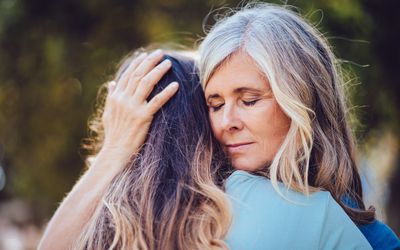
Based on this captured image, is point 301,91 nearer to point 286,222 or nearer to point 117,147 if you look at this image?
point 286,222

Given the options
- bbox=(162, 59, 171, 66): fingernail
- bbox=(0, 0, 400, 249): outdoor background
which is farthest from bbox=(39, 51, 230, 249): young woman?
bbox=(0, 0, 400, 249): outdoor background

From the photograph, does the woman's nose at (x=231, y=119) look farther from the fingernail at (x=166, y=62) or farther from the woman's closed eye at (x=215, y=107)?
the fingernail at (x=166, y=62)

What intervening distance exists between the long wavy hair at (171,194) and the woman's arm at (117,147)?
0.19 feet

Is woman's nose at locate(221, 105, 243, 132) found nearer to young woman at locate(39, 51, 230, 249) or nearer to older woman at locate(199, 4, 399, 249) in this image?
older woman at locate(199, 4, 399, 249)

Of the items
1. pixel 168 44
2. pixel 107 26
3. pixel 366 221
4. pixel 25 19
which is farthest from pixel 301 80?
pixel 25 19

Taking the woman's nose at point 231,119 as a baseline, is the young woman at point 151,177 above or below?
below

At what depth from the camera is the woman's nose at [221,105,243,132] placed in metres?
2.76

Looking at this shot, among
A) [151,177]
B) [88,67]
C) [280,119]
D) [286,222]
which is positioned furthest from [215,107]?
[88,67]

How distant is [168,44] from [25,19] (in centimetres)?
141

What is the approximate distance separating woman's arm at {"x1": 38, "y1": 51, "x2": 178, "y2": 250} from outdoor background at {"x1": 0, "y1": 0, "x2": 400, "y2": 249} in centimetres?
142

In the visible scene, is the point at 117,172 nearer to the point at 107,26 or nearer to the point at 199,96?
the point at 199,96

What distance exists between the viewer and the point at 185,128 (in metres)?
2.86

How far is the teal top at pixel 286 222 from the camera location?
238cm

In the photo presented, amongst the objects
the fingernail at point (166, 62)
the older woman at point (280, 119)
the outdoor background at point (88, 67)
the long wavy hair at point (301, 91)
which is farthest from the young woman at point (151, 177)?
the outdoor background at point (88, 67)
